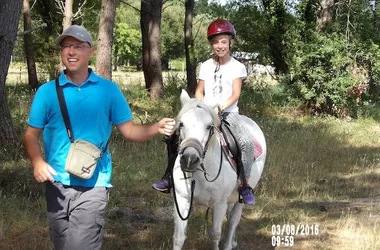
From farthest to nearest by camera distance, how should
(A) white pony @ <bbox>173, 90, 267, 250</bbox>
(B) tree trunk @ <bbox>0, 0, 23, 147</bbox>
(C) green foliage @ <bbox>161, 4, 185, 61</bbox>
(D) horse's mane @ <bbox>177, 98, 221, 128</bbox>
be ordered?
(C) green foliage @ <bbox>161, 4, 185, 61</bbox> → (B) tree trunk @ <bbox>0, 0, 23, 147</bbox> → (D) horse's mane @ <bbox>177, 98, 221, 128</bbox> → (A) white pony @ <bbox>173, 90, 267, 250</bbox>

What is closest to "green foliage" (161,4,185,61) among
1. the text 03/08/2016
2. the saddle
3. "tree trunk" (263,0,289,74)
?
"tree trunk" (263,0,289,74)

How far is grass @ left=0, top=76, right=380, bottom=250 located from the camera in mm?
5660

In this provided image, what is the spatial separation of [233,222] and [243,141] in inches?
40.9

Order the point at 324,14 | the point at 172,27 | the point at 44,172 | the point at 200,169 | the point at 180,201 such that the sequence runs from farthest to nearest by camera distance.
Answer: the point at 172,27, the point at 324,14, the point at 180,201, the point at 200,169, the point at 44,172

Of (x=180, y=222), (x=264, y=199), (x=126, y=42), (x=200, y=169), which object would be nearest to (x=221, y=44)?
(x=200, y=169)

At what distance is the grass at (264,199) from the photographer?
566cm

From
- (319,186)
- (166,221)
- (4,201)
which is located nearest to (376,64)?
(319,186)

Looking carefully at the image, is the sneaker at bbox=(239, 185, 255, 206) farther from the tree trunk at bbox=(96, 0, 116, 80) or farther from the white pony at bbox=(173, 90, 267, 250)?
the tree trunk at bbox=(96, 0, 116, 80)

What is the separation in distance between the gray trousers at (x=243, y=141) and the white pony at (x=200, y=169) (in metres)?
0.18

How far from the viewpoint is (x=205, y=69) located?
17.4 feet

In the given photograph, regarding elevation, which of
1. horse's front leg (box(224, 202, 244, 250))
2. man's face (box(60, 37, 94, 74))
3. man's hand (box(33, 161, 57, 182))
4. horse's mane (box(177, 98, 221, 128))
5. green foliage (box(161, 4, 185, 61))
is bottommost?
horse's front leg (box(224, 202, 244, 250))

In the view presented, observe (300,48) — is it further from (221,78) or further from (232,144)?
(232,144)

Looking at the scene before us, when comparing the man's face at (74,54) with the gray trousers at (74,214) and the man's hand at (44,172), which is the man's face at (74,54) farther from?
the gray trousers at (74,214)

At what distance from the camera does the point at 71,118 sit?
3268 millimetres
